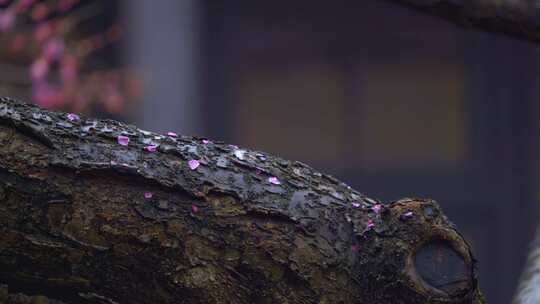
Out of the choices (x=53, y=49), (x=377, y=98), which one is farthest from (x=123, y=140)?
(x=377, y=98)

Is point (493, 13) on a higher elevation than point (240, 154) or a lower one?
higher

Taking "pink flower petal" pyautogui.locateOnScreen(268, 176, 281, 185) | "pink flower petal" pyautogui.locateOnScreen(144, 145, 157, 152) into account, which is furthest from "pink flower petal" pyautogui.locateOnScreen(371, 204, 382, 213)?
"pink flower petal" pyautogui.locateOnScreen(144, 145, 157, 152)

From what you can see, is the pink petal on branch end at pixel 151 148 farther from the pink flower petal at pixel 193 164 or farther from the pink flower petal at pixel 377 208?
the pink flower petal at pixel 377 208

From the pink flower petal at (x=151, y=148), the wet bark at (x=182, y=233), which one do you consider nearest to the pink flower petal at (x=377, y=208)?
the wet bark at (x=182, y=233)

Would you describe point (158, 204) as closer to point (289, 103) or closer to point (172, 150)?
point (172, 150)

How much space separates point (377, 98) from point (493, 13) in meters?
3.97

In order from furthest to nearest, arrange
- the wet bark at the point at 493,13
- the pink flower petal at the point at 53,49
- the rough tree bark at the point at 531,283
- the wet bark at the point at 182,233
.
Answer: the pink flower petal at the point at 53,49
the wet bark at the point at 493,13
the rough tree bark at the point at 531,283
the wet bark at the point at 182,233

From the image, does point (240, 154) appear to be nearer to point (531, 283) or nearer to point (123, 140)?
point (123, 140)

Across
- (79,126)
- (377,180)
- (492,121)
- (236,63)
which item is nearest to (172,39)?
(236,63)

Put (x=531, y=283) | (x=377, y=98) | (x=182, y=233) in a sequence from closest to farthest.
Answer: (x=182, y=233) < (x=531, y=283) < (x=377, y=98)

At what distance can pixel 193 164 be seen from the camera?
3.50 ft

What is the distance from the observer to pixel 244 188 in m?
1.07

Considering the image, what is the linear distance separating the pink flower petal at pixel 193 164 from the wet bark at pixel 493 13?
1.48 feet

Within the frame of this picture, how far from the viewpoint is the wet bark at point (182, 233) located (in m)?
1.01
